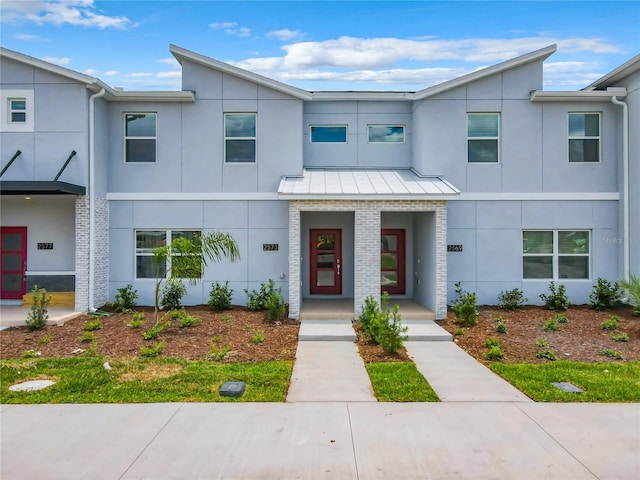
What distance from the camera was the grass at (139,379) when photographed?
21.1 feet

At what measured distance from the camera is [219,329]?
11016mm

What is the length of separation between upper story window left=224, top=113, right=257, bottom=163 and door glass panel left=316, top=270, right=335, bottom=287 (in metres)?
Result: 4.25

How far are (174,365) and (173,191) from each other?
7.14m

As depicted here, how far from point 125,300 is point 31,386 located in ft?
21.6

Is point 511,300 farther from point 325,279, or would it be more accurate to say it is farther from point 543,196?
point 325,279

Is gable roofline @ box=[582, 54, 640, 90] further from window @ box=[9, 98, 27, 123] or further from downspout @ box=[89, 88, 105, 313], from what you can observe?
window @ box=[9, 98, 27, 123]

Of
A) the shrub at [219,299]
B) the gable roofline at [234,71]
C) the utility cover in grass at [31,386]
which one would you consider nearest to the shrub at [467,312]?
the shrub at [219,299]

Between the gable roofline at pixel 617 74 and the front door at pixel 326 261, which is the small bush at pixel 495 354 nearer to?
the front door at pixel 326 261

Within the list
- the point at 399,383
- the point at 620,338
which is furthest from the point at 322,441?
the point at 620,338

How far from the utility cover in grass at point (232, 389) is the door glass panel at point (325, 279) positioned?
8350 millimetres

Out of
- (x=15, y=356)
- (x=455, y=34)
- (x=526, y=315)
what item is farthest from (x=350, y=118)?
(x=15, y=356)

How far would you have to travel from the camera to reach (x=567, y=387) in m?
6.87

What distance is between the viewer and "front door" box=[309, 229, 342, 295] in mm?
15000

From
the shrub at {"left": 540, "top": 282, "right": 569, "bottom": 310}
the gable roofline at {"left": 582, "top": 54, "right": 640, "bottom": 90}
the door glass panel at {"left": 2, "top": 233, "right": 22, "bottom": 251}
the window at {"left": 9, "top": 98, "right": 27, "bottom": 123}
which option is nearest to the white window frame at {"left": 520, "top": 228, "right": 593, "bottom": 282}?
the shrub at {"left": 540, "top": 282, "right": 569, "bottom": 310}
